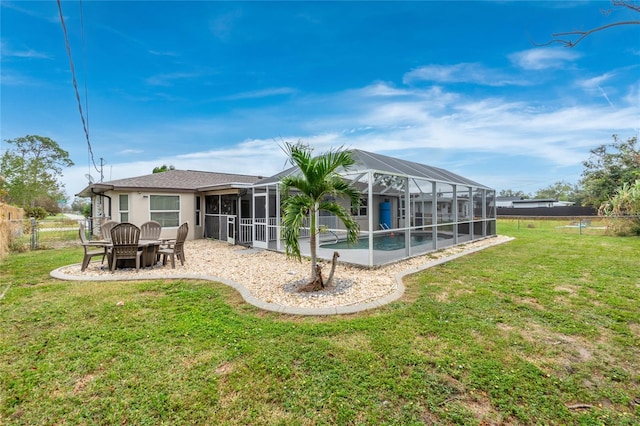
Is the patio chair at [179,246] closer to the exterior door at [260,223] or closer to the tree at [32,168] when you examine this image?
the exterior door at [260,223]

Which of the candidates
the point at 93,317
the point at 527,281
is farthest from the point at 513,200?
the point at 93,317

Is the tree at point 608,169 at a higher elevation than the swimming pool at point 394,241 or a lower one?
higher

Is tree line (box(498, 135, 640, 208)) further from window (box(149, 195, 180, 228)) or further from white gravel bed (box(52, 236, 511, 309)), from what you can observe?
window (box(149, 195, 180, 228))

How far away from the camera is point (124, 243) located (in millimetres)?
6594

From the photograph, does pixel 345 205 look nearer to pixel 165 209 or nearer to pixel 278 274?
pixel 278 274

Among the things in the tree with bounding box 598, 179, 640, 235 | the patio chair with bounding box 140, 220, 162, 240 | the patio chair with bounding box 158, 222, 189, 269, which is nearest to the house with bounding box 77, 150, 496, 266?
the patio chair with bounding box 158, 222, 189, 269

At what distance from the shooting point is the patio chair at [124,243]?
6.52 meters

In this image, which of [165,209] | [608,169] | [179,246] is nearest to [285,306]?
[179,246]

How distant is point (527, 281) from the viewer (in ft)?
19.3

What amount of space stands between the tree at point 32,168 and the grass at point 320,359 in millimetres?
32966

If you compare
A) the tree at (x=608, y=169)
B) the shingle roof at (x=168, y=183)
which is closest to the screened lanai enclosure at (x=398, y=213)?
the shingle roof at (x=168, y=183)

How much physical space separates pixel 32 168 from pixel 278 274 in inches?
1461

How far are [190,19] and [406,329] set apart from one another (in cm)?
1032

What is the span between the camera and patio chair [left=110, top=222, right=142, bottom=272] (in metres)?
6.52
